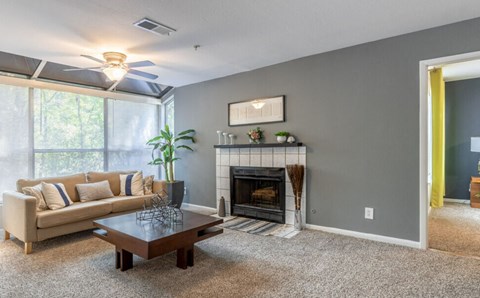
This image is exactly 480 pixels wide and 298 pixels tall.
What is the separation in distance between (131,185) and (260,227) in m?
2.21

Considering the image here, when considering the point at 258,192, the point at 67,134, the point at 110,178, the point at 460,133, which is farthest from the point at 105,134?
the point at 460,133

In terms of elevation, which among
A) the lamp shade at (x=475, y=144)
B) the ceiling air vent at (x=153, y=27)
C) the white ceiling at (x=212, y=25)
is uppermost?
the white ceiling at (x=212, y=25)

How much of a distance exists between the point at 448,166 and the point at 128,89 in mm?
6671

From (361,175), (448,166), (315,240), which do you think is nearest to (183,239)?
(315,240)

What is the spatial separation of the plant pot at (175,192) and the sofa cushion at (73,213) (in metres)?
1.19

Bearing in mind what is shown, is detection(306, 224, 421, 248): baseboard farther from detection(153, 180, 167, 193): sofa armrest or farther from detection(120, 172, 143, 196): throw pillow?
detection(120, 172, 143, 196): throw pillow

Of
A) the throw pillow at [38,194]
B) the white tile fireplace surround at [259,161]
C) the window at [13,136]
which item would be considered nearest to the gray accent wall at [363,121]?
the white tile fireplace surround at [259,161]

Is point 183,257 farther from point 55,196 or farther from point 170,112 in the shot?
point 170,112

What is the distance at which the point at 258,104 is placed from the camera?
14.9 feet

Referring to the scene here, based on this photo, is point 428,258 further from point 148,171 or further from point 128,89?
point 128,89

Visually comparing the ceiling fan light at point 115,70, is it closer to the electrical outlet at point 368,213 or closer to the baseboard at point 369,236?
the baseboard at point 369,236

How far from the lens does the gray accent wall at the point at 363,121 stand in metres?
3.22

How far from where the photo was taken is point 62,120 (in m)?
4.64

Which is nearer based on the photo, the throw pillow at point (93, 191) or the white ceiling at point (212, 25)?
the white ceiling at point (212, 25)
